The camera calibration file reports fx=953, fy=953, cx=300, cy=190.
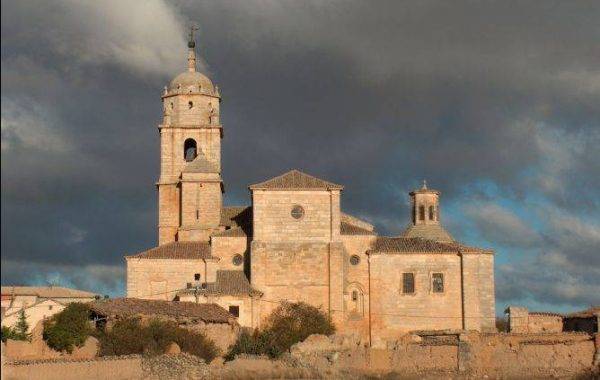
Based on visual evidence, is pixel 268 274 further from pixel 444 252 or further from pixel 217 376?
pixel 217 376

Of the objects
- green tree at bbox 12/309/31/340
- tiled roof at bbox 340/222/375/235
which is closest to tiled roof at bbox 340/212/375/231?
tiled roof at bbox 340/222/375/235

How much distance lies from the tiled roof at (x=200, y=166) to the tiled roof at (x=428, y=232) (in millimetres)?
12416

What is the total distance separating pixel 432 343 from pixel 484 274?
34.8ft

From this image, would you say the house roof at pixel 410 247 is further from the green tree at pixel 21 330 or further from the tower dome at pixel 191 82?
the green tree at pixel 21 330

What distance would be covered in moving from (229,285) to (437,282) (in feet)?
32.9

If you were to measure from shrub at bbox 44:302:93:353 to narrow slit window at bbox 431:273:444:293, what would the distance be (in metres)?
18.5

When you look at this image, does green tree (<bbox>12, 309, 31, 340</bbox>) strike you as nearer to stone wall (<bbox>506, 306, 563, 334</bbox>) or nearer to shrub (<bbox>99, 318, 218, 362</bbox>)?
shrub (<bbox>99, 318, 218, 362</bbox>)

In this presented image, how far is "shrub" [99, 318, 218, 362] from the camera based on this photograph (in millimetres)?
32781

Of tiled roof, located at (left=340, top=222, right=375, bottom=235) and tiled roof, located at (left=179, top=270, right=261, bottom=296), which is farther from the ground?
tiled roof, located at (left=340, top=222, right=375, bottom=235)

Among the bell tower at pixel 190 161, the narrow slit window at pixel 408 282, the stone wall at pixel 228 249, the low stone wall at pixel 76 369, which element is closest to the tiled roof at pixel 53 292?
the bell tower at pixel 190 161

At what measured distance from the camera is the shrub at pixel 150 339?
32.8 meters

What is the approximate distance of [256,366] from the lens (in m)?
34.7

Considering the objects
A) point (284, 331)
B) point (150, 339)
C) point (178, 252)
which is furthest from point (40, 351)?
point (178, 252)

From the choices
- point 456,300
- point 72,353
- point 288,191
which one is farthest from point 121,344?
point 456,300
